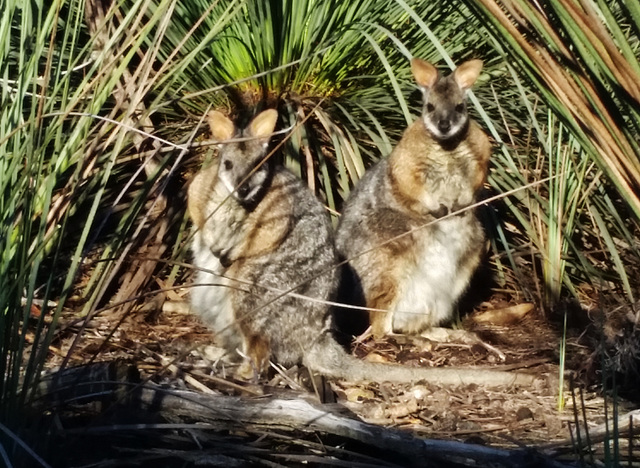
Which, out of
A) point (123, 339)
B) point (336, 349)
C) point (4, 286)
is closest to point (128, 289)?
point (123, 339)

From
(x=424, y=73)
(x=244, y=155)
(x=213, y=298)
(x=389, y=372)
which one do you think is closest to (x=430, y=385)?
(x=389, y=372)

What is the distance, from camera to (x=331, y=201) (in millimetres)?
5176

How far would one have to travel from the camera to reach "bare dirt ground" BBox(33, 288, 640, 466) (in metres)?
3.25

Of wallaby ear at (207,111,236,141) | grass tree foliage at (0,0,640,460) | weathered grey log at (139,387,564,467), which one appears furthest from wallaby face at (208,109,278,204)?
weathered grey log at (139,387,564,467)

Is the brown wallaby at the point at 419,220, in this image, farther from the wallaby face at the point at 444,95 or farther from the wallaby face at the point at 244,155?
the wallaby face at the point at 244,155

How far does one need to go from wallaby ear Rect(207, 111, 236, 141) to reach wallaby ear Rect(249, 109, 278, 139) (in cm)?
9

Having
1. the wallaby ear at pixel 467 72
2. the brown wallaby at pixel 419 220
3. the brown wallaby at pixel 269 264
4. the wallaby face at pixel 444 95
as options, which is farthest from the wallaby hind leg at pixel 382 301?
the wallaby ear at pixel 467 72

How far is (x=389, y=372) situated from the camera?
4109 millimetres

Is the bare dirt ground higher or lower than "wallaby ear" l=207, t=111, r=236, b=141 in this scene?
lower

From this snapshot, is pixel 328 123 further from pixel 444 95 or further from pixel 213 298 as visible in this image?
pixel 213 298

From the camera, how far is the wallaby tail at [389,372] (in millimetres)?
3986

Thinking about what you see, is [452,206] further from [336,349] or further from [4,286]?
[4,286]

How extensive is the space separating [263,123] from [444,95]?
1.09 m

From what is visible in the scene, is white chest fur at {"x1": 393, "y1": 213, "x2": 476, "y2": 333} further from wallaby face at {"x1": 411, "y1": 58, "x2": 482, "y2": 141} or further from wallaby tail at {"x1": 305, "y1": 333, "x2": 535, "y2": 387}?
wallaby tail at {"x1": 305, "y1": 333, "x2": 535, "y2": 387}
